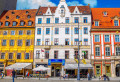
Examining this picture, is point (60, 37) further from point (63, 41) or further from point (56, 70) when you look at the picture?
point (56, 70)

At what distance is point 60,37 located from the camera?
4253 cm

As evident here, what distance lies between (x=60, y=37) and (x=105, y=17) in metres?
12.8

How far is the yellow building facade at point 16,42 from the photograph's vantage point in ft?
141

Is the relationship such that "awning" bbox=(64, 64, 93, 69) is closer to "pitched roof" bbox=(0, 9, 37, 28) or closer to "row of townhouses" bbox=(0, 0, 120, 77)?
"row of townhouses" bbox=(0, 0, 120, 77)

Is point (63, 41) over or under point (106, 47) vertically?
over

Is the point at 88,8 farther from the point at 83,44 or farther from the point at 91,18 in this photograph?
the point at 83,44

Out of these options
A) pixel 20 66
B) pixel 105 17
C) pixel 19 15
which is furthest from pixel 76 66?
pixel 19 15

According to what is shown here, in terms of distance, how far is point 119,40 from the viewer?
4100 cm

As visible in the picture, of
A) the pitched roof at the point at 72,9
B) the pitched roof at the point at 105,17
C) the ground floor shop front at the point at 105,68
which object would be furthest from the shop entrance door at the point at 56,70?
the pitched roof at the point at 72,9

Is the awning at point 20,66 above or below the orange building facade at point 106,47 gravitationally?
below

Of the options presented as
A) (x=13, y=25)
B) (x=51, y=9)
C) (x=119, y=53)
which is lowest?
(x=119, y=53)

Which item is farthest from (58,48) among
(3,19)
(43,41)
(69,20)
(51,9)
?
(3,19)

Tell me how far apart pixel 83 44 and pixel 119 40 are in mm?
8269

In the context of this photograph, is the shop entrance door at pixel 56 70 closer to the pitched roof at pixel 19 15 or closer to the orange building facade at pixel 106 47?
the orange building facade at pixel 106 47
